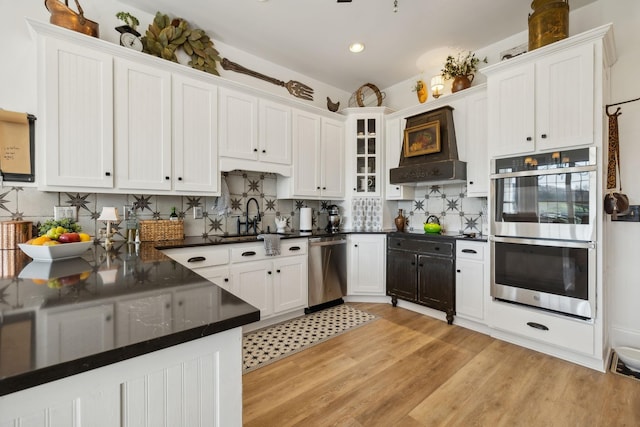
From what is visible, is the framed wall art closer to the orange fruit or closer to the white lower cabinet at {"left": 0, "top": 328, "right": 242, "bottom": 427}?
the white lower cabinet at {"left": 0, "top": 328, "right": 242, "bottom": 427}

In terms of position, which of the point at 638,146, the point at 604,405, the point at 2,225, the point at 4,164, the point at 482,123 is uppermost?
the point at 482,123

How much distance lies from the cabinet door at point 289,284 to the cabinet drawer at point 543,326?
6.18ft

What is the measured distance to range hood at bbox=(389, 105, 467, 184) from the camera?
3.18 metres

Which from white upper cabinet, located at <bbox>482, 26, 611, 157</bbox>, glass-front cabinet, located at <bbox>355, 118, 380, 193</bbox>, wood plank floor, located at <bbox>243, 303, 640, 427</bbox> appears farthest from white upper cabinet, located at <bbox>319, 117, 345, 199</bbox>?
wood plank floor, located at <bbox>243, 303, 640, 427</bbox>

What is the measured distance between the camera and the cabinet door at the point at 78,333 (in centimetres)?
57

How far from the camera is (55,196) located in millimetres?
2334

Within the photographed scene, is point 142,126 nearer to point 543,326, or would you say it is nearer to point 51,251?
point 51,251

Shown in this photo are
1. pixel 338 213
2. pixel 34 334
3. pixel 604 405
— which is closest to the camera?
pixel 34 334

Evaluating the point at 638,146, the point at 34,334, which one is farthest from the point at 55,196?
the point at 638,146

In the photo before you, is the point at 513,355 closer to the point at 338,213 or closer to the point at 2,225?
the point at 338,213

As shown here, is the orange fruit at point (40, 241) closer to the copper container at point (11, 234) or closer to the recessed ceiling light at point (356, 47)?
the copper container at point (11, 234)

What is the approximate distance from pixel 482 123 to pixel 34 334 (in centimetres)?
356

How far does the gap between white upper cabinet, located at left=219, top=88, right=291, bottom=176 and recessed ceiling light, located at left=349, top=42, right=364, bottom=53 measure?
3.29ft

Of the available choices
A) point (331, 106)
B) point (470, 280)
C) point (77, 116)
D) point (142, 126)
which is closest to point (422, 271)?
point (470, 280)
